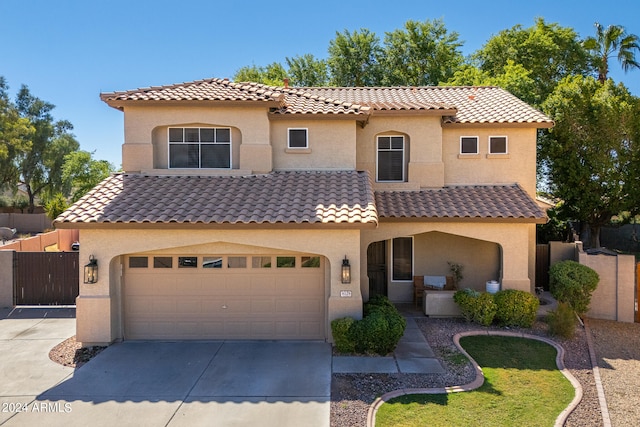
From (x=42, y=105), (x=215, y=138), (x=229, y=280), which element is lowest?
(x=229, y=280)

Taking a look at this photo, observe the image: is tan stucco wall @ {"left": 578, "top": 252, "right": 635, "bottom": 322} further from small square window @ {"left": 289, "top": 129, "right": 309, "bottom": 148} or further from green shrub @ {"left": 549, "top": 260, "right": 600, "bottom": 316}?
small square window @ {"left": 289, "top": 129, "right": 309, "bottom": 148}

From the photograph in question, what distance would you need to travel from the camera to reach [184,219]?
1020 cm

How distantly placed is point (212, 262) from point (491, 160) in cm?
1002

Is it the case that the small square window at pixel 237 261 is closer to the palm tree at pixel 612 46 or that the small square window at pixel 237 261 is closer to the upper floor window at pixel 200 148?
the upper floor window at pixel 200 148

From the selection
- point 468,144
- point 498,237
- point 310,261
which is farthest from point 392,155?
point 310,261

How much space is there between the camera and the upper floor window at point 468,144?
1494 centimetres

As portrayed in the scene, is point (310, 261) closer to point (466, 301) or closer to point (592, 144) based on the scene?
point (466, 301)

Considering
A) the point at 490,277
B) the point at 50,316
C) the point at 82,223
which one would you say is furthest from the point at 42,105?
the point at 490,277

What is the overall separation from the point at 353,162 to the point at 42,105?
45.7 metres

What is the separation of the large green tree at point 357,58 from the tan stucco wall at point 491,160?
22624mm

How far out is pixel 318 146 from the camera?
1361cm

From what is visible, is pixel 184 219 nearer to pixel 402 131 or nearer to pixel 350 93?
pixel 402 131

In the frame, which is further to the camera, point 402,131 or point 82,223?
point 402,131

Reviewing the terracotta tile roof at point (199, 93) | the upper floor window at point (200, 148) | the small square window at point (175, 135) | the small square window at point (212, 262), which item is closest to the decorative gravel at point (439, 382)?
the small square window at point (212, 262)
